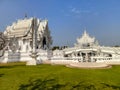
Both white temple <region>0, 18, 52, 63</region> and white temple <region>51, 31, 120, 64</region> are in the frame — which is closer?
white temple <region>51, 31, 120, 64</region>

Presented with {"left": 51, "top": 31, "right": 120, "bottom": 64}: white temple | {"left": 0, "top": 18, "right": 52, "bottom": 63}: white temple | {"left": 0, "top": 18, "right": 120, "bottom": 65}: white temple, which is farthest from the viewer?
{"left": 0, "top": 18, "right": 52, "bottom": 63}: white temple

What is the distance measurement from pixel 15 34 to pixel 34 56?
22.3 m

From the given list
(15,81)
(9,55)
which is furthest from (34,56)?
(15,81)

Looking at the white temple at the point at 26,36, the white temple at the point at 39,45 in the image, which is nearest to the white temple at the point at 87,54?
the white temple at the point at 39,45

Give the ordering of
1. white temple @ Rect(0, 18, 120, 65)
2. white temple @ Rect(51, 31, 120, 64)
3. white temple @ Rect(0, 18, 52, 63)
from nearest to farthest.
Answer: white temple @ Rect(51, 31, 120, 64), white temple @ Rect(0, 18, 120, 65), white temple @ Rect(0, 18, 52, 63)

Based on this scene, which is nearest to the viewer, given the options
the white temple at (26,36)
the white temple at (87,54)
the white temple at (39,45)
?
the white temple at (87,54)

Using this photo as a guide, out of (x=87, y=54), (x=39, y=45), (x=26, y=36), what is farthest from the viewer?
(x=39, y=45)

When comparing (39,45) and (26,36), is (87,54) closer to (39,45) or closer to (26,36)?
(39,45)

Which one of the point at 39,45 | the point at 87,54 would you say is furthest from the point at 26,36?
the point at 87,54

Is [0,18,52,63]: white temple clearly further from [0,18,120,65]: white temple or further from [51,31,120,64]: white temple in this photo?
[51,31,120,64]: white temple

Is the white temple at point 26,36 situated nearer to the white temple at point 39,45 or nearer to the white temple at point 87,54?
the white temple at point 39,45

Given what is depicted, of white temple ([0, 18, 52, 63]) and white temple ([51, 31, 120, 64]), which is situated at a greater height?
A: white temple ([0, 18, 52, 63])

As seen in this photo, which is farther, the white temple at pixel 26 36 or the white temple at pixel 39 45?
the white temple at pixel 26 36

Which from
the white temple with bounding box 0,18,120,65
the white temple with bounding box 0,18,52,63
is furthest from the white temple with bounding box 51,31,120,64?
the white temple with bounding box 0,18,52,63
